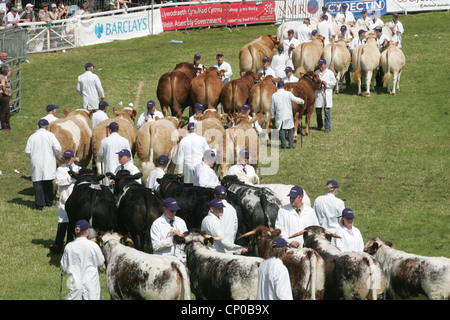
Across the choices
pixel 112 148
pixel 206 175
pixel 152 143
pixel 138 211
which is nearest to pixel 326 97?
pixel 152 143

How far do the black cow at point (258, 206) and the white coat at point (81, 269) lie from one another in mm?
3830

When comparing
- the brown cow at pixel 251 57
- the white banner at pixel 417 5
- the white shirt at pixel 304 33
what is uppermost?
the white banner at pixel 417 5

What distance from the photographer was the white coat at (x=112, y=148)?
16.7 meters

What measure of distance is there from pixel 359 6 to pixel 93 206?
1072 inches

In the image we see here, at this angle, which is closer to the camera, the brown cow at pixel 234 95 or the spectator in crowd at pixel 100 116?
the spectator in crowd at pixel 100 116

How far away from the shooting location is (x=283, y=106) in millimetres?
21094

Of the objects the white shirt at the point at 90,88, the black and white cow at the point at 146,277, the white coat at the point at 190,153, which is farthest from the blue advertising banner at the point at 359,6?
the black and white cow at the point at 146,277

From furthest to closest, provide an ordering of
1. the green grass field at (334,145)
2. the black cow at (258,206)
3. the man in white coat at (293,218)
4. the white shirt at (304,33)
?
the white shirt at (304,33)
the green grass field at (334,145)
the black cow at (258,206)
the man in white coat at (293,218)

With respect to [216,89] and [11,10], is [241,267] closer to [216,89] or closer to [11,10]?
[216,89]

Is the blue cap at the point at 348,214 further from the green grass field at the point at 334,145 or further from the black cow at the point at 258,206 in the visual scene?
the green grass field at the point at 334,145

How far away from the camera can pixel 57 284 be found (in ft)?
43.0

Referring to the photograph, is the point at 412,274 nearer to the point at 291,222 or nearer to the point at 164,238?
the point at 291,222
